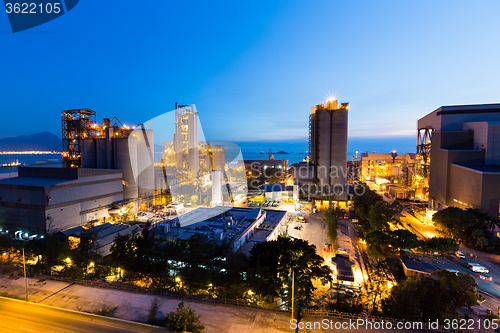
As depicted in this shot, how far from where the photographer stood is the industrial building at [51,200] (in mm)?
17938

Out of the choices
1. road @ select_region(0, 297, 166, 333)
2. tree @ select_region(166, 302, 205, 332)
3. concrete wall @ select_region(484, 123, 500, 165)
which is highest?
concrete wall @ select_region(484, 123, 500, 165)

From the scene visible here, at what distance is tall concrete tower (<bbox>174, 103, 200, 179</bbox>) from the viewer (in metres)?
38.0

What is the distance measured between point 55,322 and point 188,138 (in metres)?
31.7

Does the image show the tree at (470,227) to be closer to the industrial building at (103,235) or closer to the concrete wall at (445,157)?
the concrete wall at (445,157)

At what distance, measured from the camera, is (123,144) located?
2602cm

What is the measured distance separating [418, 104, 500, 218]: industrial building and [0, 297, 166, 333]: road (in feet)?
86.5

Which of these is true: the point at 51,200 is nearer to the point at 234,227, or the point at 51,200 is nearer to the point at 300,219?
the point at 234,227

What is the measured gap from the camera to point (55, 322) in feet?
27.5

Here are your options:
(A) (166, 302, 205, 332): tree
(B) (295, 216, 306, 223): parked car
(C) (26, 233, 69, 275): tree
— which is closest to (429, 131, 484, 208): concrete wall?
(B) (295, 216, 306, 223): parked car

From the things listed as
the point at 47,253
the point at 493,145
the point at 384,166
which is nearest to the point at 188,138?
the point at 47,253

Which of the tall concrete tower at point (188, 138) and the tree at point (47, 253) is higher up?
the tall concrete tower at point (188, 138)

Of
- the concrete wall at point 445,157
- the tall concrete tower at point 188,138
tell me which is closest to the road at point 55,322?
the tall concrete tower at point 188,138

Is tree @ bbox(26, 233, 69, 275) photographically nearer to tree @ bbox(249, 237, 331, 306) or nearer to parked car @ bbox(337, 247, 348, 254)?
tree @ bbox(249, 237, 331, 306)

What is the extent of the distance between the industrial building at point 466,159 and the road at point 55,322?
26365 mm
